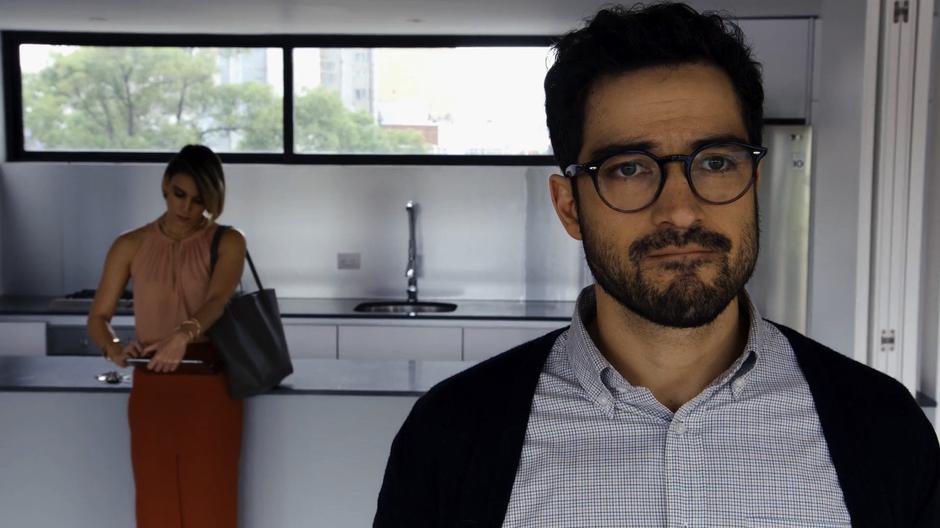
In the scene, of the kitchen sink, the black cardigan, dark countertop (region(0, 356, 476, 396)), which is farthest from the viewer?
the kitchen sink

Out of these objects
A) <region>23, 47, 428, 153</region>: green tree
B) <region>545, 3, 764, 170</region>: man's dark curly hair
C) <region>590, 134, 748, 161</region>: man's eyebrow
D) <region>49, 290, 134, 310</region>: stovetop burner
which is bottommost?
<region>49, 290, 134, 310</region>: stovetop burner

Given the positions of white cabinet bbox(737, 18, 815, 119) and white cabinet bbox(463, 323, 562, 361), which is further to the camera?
white cabinet bbox(463, 323, 562, 361)

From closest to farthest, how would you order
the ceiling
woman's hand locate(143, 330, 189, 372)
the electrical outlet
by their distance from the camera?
→ woman's hand locate(143, 330, 189, 372)
the ceiling
the electrical outlet

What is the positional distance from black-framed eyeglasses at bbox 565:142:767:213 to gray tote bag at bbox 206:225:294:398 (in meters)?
1.60

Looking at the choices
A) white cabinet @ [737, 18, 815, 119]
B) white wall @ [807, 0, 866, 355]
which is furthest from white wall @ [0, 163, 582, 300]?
white wall @ [807, 0, 866, 355]

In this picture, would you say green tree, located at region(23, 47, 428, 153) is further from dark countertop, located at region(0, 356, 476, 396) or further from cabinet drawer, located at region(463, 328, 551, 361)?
dark countertop, located at region(0, 356, 476, 396)

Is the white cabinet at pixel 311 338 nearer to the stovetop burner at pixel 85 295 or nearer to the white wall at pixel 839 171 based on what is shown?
the stovetop burner at pixel 85 295

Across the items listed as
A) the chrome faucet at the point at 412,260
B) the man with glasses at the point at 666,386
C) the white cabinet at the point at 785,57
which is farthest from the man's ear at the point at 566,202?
the chrome faucet at the point at 412,260

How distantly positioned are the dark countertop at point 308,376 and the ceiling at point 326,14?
5.68 ft

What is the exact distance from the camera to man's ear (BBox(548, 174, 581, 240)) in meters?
1.21

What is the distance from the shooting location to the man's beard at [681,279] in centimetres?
106

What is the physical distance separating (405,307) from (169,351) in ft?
8.80

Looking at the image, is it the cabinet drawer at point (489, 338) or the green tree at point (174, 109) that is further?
the green tree at point (174, 109)

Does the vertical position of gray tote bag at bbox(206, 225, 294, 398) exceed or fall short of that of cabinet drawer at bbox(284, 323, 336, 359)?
it exceeds it
